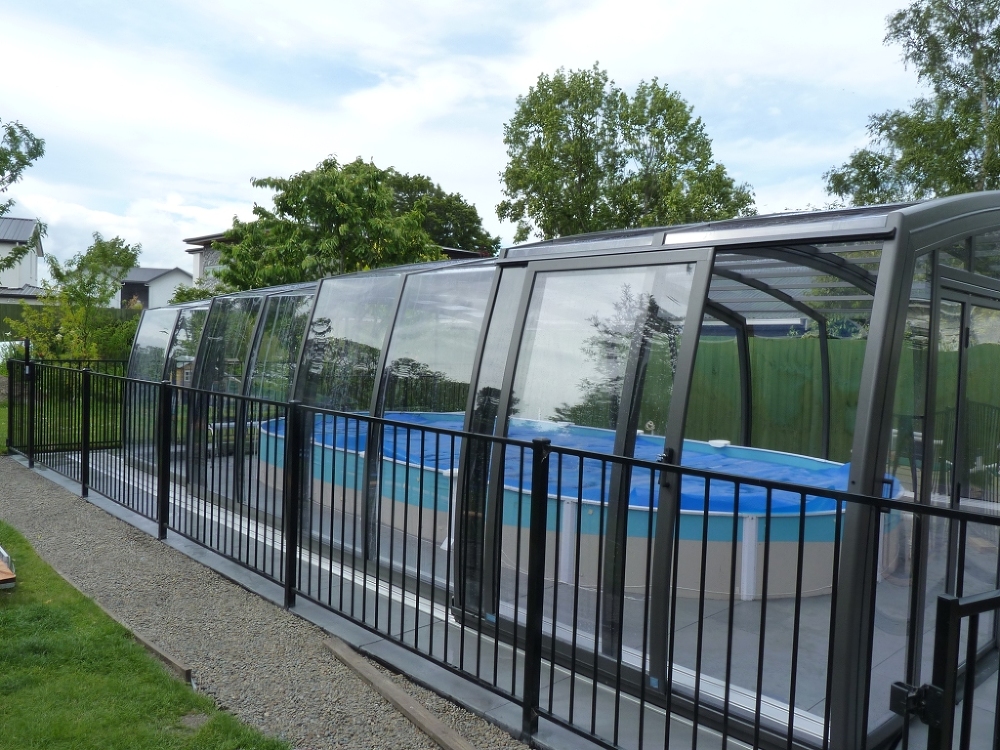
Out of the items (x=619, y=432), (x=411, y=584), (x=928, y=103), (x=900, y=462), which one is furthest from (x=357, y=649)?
(x=928, y=103)

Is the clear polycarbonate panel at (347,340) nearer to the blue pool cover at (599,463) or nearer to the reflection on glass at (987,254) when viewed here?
the blue pool cover at (599,463)

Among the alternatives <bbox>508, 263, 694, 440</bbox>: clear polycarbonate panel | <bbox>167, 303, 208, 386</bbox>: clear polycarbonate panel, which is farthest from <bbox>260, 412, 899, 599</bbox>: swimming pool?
<bbox>167, 303, 208, 386</bbox>: clear polycarbonate panel

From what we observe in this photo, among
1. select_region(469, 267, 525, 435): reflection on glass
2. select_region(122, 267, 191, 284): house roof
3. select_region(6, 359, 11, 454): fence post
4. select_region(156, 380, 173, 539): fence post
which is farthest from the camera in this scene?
select_region(122, 267, 191, 284): house roof

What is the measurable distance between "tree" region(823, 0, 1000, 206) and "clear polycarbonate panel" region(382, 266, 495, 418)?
19251 millimetres

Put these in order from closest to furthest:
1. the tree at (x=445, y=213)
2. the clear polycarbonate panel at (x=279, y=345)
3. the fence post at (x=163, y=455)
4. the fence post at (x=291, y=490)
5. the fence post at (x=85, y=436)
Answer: the fence post at (x=291, y=490) → the fence post at (x=163, y=455) → the fence post at (x=85, y=436) → the clear polycarbonate panel at (x=279, y=345) → the tree at (x=445, y=213)

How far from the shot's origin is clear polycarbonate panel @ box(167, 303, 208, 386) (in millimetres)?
10547

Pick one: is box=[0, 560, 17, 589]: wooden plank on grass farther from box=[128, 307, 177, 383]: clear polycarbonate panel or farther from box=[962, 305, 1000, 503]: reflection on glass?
box=[128, 307, 177, 383]: clear polycarbonate panel

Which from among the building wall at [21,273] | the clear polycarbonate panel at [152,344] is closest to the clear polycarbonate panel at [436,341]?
the clear polycarbonate panel at [152,344]

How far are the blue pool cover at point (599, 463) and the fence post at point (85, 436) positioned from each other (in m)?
2.19

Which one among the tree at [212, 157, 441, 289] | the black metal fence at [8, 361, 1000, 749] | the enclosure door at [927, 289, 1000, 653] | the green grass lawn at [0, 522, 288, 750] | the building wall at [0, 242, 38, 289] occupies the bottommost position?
the green grass lawn at [0, 522, 288, 750]

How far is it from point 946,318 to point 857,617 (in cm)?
159

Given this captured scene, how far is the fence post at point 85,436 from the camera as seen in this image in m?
8.04

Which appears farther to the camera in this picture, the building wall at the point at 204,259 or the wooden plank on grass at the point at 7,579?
the building wall at the point at 204,259

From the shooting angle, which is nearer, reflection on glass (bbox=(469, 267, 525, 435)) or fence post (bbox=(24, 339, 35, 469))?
reflection on glass (bbox=(469, 267, 525, 435))
